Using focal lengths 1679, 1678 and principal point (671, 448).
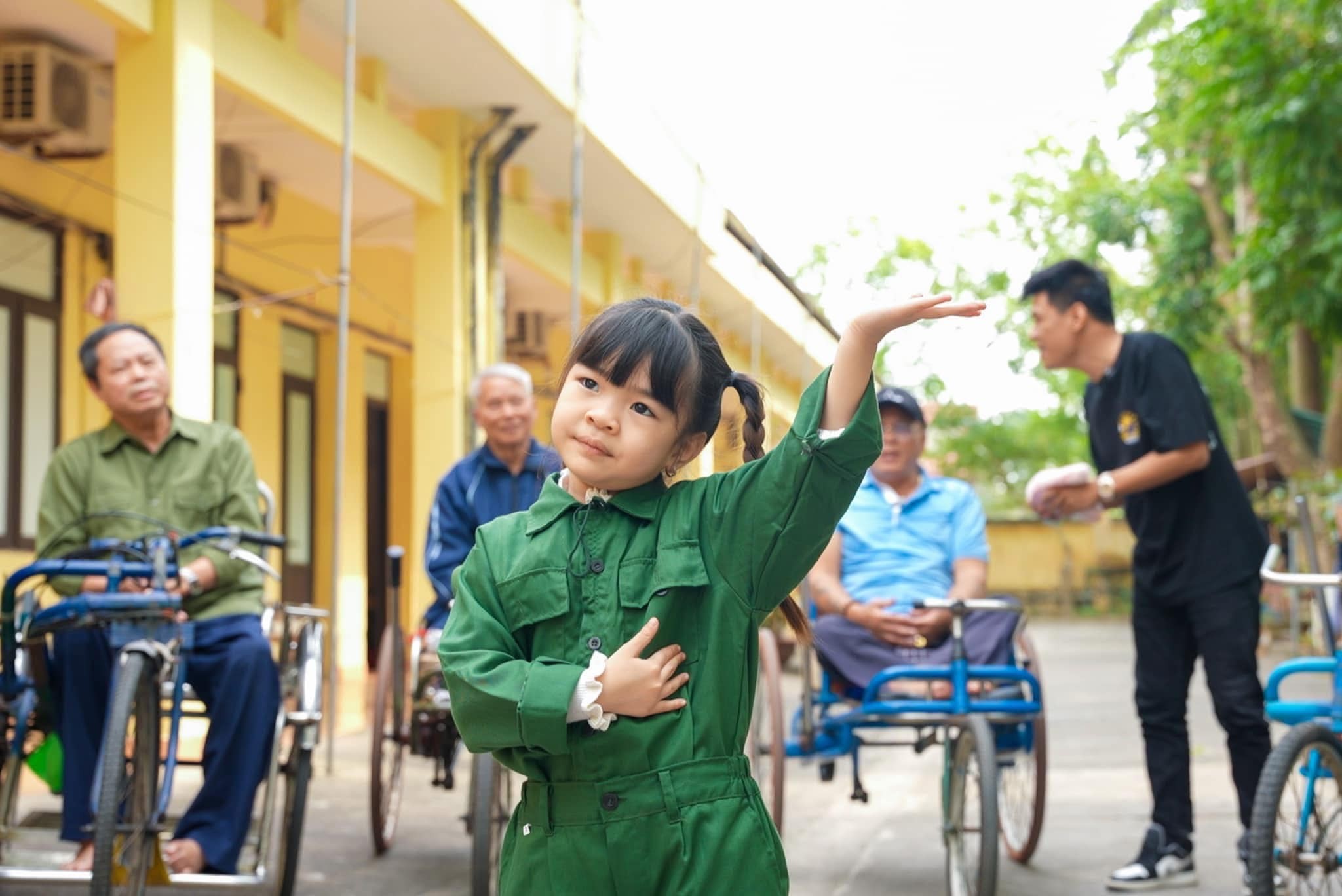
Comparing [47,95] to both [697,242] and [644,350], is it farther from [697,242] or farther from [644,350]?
[644,350]

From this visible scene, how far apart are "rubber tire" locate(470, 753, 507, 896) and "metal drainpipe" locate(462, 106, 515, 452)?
694cm

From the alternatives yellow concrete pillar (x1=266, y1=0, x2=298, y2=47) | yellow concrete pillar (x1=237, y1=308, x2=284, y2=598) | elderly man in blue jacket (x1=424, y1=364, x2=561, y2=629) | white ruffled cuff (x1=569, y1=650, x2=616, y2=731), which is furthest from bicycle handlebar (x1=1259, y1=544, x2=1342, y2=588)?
yellow concrete pillar (x1=237, y1=308, x2=284, y2=598)

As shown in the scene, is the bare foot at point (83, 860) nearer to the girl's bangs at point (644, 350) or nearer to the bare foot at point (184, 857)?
the bare foot at point (184, 857)

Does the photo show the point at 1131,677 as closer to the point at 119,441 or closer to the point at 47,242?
the point at 47,242

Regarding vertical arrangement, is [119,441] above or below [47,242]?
below

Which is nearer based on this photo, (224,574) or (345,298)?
(224,574)

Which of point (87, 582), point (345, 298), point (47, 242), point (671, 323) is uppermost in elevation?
point (47, 242)

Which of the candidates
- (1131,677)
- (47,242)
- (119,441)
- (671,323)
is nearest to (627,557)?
(671,323)

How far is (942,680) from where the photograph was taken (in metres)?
5.40

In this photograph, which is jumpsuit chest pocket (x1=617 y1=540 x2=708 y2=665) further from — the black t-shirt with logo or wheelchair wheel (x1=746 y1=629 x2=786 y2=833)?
the black t-shirt with logo

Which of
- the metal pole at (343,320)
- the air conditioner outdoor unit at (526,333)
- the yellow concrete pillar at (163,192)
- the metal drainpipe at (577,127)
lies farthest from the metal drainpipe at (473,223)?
the air conditioner outdoor unit at (526,333)

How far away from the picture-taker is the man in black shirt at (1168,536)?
526cm

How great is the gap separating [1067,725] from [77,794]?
8.24m

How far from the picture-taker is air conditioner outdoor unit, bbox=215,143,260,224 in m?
10.7
